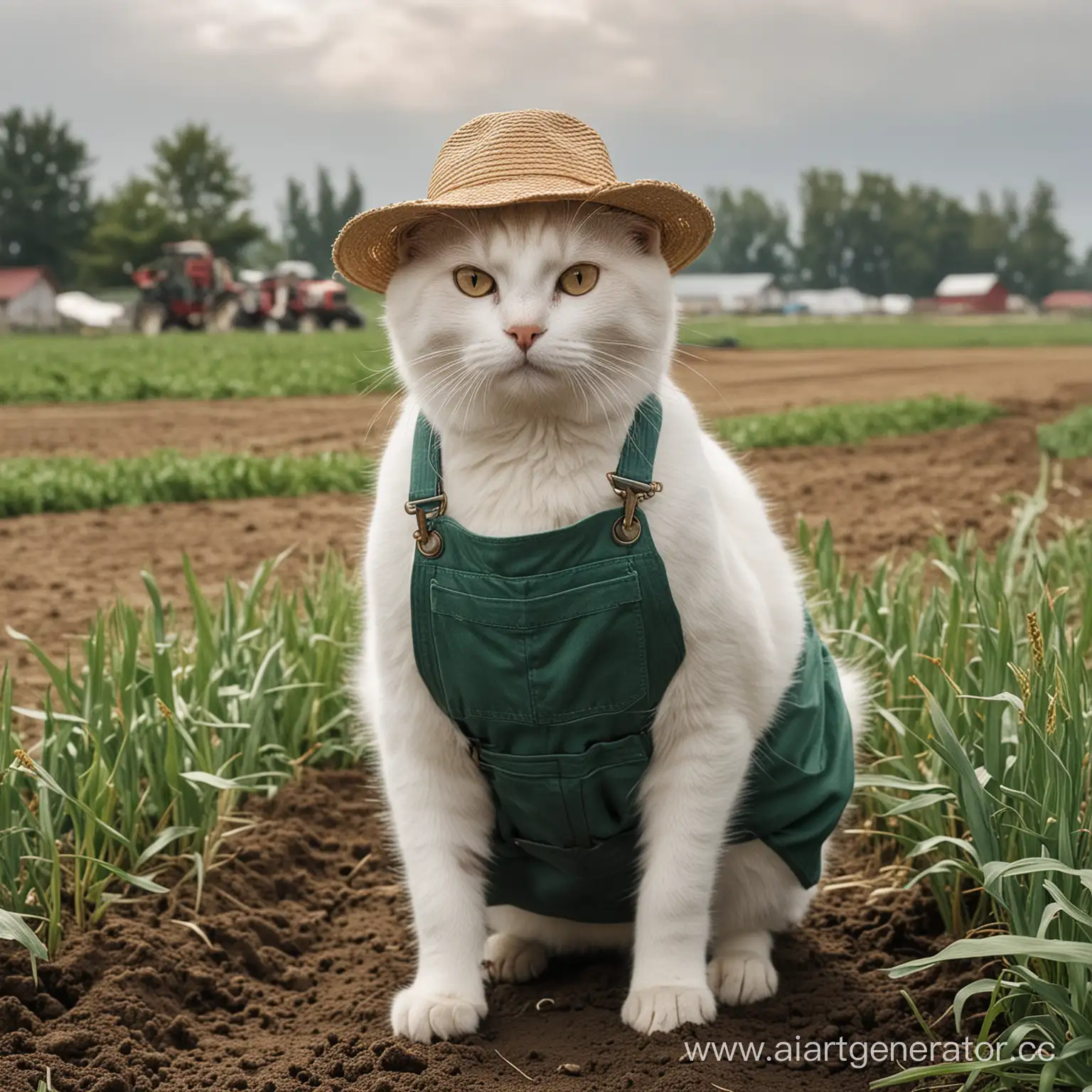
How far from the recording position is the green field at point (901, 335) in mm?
21766

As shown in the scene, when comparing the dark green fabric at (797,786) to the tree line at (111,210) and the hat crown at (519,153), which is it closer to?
the hat crown at (519,153)

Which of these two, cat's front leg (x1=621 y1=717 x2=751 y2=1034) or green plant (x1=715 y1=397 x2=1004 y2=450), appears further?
green plant (x1=715 y1=397 x2=1004 y2=450)

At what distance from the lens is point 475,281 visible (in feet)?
5.84

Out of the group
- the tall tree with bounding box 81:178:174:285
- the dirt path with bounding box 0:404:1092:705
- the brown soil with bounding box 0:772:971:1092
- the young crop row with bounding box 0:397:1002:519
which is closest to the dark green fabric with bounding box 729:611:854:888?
the brown soil with bounding box 0:772:971:1092

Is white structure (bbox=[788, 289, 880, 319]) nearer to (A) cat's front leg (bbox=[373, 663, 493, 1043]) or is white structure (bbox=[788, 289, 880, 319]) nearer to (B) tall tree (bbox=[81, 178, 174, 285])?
(B) tall tree (bbox=[81, 178, 174, 285])

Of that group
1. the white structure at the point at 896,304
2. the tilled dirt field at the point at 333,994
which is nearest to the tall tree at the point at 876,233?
the white structure at the point at 896,304

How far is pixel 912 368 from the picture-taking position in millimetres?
16141

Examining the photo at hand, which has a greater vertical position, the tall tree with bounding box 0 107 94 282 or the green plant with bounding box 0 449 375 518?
the tall tree with bounding box 0 107 94 282

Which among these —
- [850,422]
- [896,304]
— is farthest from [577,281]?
[896,304]

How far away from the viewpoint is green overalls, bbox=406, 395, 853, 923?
71.1 inches

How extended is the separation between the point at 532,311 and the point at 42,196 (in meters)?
45.5

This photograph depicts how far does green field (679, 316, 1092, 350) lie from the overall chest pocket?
579 inches

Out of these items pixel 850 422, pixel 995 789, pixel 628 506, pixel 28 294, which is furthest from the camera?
pixel 28 294

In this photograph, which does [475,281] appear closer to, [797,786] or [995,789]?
[797,786]
